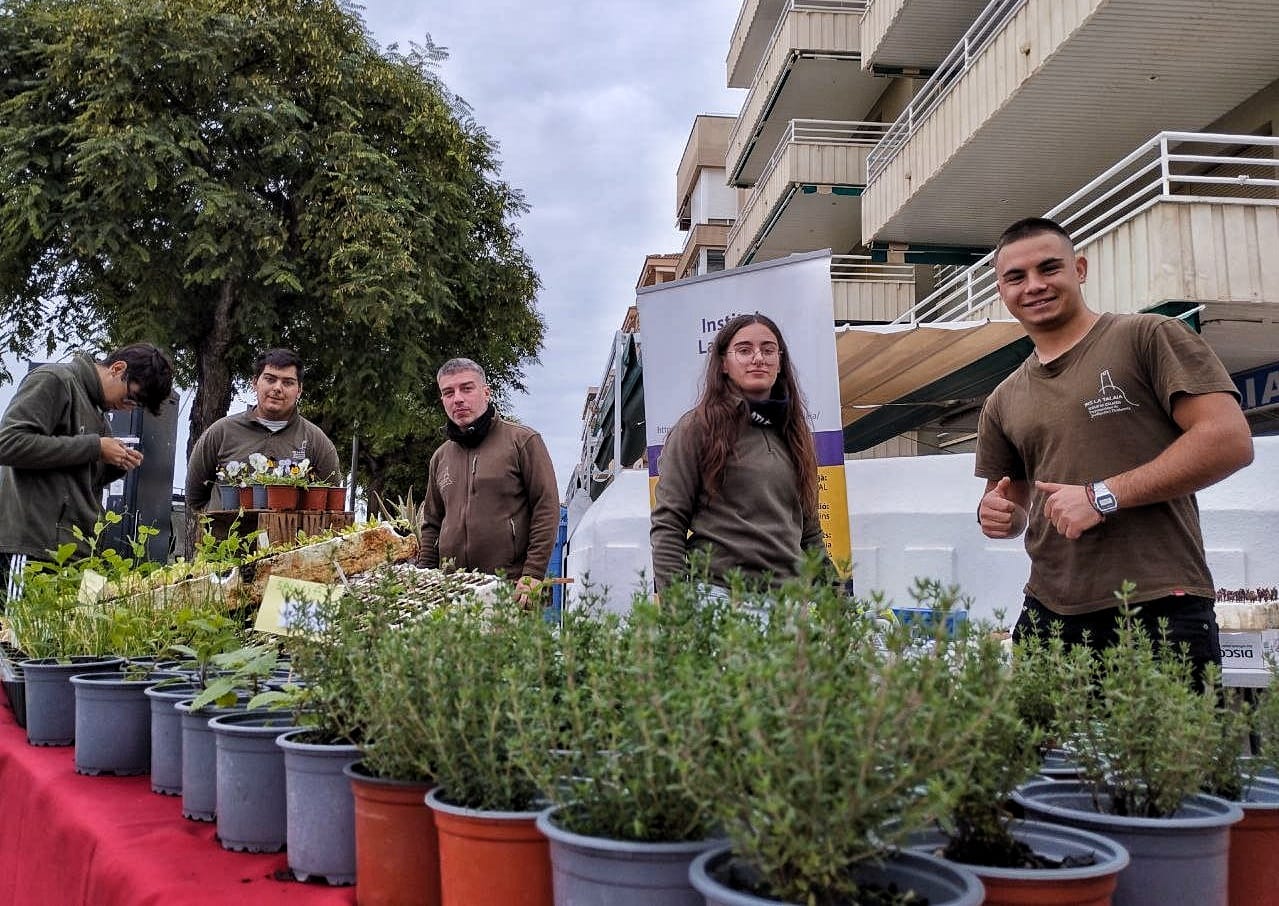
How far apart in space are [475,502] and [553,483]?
0.31 meters

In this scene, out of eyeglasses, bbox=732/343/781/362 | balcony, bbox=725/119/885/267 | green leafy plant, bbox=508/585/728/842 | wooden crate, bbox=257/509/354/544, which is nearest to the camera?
green leafy plant, bbox=508/585/728/842

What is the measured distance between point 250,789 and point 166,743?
0.49m

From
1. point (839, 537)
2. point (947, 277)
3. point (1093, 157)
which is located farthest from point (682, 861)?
point (947, 277)

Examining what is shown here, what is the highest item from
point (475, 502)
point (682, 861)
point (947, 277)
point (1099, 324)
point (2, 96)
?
point (2, 96)

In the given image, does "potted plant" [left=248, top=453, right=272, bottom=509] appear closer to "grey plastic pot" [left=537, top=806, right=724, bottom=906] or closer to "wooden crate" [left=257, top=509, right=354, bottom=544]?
"wooden crate" [left=257, top=509, right=354, bottom=544]

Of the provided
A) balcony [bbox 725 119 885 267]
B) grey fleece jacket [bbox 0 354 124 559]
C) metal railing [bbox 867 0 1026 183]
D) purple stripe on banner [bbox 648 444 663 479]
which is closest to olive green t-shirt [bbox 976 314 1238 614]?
grey fleece jacket [bbox 0 354 124 559]

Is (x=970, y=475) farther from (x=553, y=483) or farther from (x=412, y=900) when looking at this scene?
(x=412, y=900)

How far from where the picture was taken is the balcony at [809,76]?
57.6 ft

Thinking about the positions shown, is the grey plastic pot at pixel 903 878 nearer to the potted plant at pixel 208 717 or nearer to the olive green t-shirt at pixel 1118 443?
the potted plant at pixel 208 717

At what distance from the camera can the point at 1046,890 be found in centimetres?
100

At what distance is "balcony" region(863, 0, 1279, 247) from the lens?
9.32m

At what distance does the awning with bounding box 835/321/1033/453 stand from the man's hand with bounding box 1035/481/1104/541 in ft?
20.4

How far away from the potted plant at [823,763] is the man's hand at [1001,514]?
50.0 inches

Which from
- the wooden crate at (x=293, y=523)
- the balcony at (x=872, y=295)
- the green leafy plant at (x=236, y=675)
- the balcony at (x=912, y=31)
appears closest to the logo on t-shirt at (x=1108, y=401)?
the green leafy plant at (x=236, y=675)
